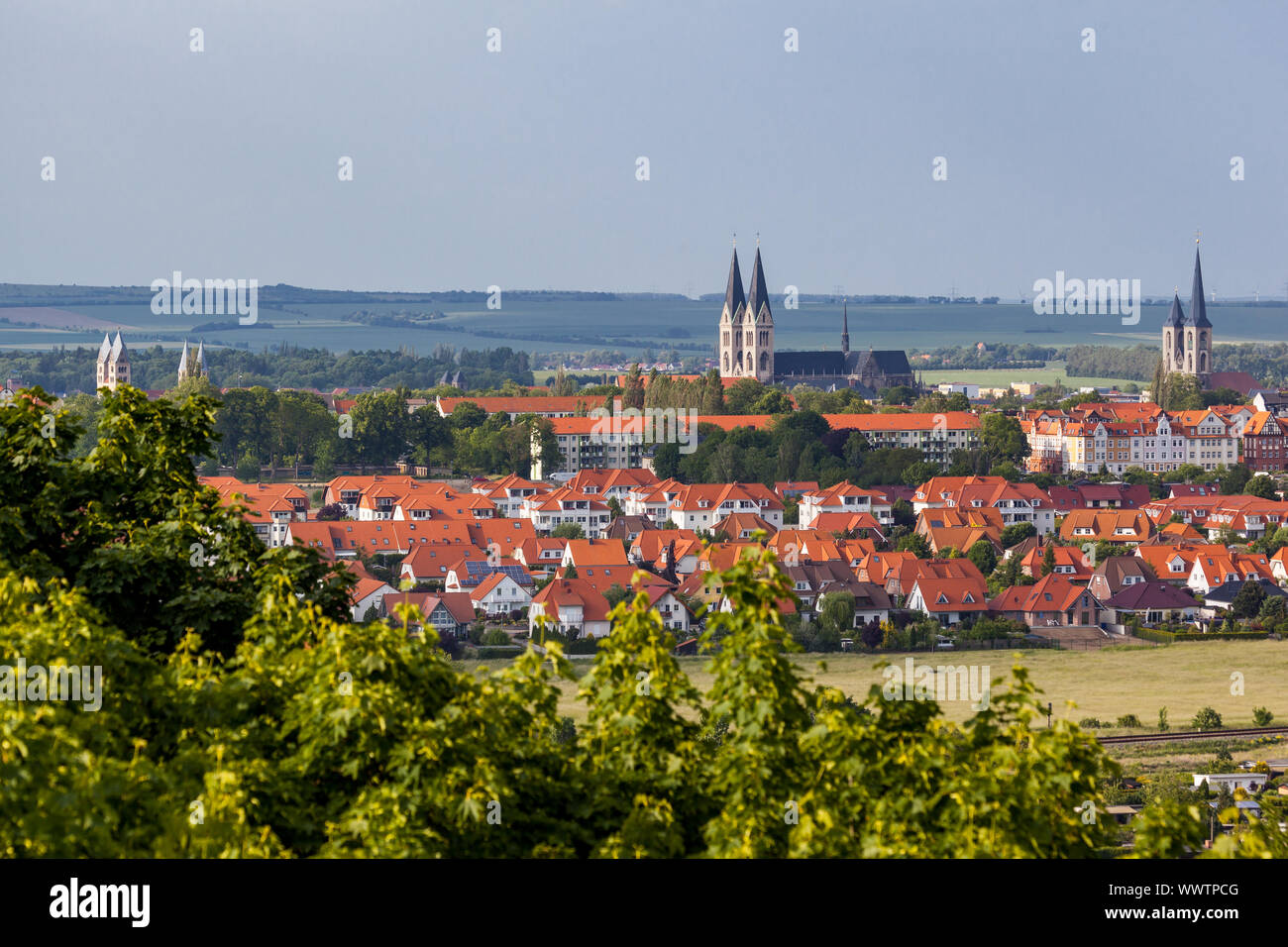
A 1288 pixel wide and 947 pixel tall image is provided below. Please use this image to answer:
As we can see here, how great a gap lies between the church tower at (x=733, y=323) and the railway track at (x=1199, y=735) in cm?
6682

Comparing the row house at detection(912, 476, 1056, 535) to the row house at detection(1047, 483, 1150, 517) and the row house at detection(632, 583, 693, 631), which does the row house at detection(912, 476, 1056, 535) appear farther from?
the row house at detection(632, 583, 693, 631)

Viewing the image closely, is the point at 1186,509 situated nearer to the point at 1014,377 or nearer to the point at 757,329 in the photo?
the point at 757,329

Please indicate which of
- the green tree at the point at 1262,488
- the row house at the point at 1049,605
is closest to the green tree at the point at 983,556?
the row house at the point at 1049,605

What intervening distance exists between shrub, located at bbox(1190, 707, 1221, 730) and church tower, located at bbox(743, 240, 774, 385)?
215ft

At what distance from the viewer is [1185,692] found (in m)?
22.2

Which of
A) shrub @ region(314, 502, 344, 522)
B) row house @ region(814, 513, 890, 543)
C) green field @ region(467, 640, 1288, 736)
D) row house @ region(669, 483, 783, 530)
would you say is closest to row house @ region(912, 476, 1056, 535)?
row house @ region(814, 513, 890, 543)

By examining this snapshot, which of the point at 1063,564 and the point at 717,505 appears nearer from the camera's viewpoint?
the point at 1063,564

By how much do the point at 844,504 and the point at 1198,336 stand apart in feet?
166

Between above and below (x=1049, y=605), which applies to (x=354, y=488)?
above

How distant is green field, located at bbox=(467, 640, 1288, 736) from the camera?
66.9 feet

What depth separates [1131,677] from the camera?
23.6m

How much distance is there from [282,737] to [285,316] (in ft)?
577

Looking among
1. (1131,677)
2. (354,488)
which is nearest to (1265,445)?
(354,488)
